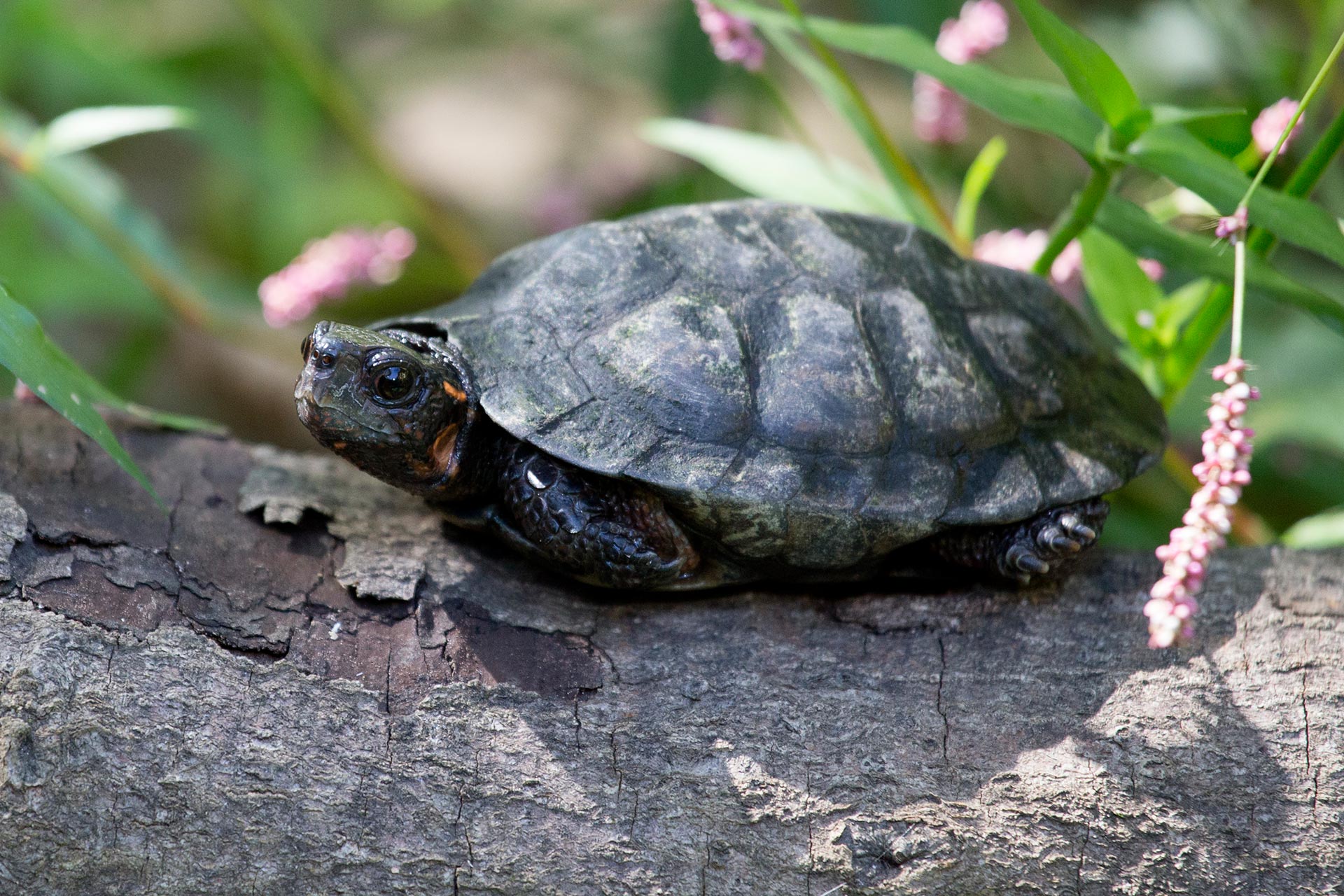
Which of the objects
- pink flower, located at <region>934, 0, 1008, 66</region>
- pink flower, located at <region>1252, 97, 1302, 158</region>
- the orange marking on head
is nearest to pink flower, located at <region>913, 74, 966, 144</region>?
pink flower, located at <region>934, 0, 1008, 66</region>

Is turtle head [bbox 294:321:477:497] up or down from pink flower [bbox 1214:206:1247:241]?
down

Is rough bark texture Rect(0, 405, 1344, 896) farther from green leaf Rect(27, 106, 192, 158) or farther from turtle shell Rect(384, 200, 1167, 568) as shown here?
green leaf Rect(27, 106, 192, 158)

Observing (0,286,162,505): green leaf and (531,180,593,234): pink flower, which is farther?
(531,180,593,234): pink flower

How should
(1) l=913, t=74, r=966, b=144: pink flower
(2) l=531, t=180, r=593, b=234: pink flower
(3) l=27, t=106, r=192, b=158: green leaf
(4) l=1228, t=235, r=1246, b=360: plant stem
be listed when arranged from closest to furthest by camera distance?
(4) l=1228, t=235, r=1246, b=360: plant stem → (3) l=27, t=106, r=192, b=158: green leaf → (1) l=913, t=74, r=966, b=144: pink flower → (2) l=531, t=180, r=593, b=234: pink flower

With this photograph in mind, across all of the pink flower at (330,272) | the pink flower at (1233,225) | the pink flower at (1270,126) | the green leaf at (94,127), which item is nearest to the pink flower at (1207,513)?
the pink flower at (1233,225)

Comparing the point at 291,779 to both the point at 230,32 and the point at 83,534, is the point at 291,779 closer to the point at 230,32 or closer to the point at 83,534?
the point at 83,534

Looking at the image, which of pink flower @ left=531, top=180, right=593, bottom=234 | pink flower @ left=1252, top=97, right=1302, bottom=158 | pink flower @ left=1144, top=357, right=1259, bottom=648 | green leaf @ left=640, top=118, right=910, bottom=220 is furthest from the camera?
pink flower @ left=531, top=180, right=593, bottom=234
